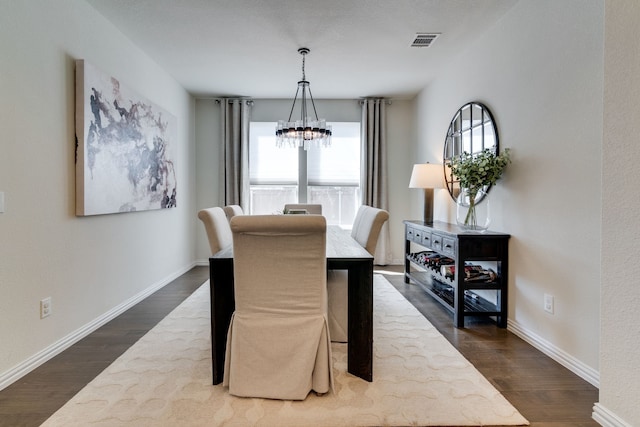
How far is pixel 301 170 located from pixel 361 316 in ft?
11.9

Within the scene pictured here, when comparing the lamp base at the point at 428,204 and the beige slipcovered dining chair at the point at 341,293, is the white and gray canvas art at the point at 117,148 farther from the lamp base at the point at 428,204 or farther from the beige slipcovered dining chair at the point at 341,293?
the lamp base at the point at 428,204

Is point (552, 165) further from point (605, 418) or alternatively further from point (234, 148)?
point (234, 148)

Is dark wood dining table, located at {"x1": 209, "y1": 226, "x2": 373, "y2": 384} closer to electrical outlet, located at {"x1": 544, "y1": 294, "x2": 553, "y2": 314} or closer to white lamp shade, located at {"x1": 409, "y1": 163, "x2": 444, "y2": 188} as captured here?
electrical outlet, located at {"x1": 544, "y1": 294, "x2": 553, "y2": 314}

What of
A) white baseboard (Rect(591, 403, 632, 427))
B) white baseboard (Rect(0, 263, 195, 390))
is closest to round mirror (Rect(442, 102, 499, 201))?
white baseboard (Rect(591, 403, 632, 427))

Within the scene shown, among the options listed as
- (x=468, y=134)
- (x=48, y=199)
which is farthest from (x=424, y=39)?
(x=48, y=199)

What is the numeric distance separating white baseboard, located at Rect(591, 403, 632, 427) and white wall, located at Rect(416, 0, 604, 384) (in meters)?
0.43

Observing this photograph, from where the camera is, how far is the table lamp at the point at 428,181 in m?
3.94

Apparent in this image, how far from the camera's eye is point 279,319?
1747 mm

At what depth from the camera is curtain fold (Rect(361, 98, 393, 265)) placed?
5.09 m

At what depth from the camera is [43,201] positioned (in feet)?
7.23

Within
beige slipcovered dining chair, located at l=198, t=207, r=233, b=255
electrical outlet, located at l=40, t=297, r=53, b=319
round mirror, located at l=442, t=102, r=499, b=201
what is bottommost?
electrical outlet, located at l=40, t=297, r=53, b=319

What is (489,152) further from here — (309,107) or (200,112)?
(200,112)

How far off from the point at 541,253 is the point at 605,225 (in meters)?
0.87

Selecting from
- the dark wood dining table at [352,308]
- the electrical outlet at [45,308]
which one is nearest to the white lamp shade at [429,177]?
the dark wood dining table at [352,308]
